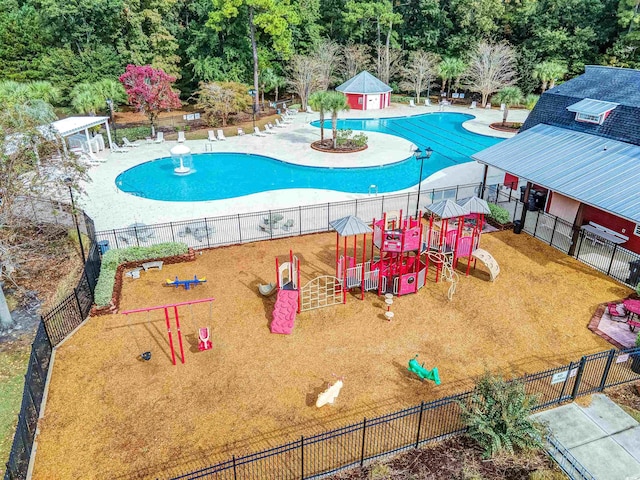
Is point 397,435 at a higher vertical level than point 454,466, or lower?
higher

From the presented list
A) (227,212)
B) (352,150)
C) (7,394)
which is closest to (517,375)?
(7,394)

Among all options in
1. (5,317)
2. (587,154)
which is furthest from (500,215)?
(5,317)

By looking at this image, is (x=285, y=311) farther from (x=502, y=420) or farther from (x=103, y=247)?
(x=103, y=247)

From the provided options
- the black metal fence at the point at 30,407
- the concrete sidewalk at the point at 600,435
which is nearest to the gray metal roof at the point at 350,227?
the concrete sidewalk at the point at 600,435

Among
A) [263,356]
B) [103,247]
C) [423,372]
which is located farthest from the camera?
[103,247]

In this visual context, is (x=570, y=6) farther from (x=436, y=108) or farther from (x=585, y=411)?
(x=585, y=411)

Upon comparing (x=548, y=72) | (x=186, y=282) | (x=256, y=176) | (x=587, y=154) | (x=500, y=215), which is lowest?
(x=256, y=176)

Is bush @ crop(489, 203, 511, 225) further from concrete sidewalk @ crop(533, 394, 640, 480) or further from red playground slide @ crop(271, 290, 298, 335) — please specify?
red playground slide @ crop(271, 290, 298, 335)
